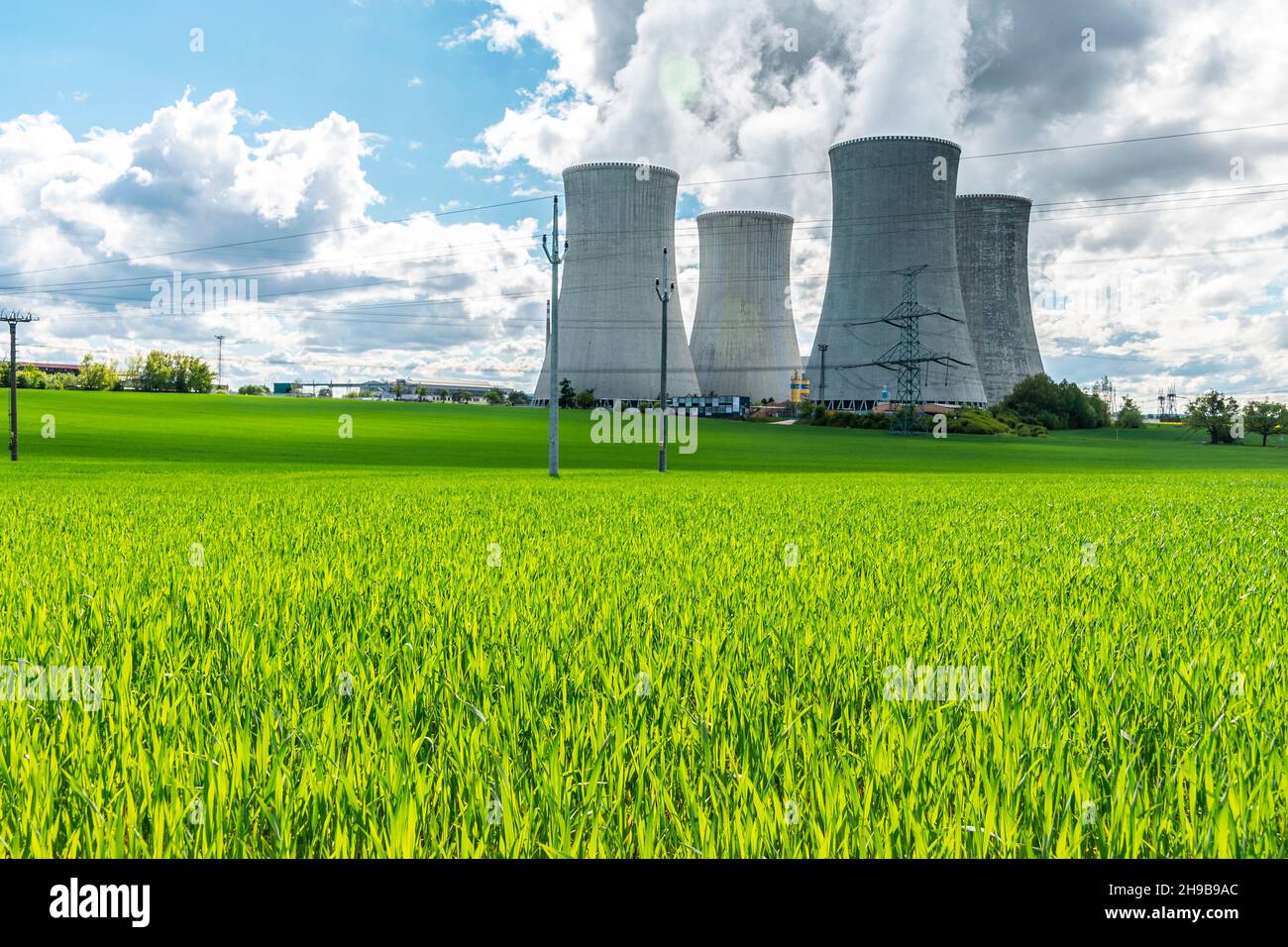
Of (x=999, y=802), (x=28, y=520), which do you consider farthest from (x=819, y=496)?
(x=999, y=802)

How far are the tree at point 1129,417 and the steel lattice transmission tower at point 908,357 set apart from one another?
31.1 metres

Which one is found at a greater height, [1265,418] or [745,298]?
[745,298]

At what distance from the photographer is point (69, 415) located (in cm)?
5366

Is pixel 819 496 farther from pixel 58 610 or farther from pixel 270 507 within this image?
pixel 58 610

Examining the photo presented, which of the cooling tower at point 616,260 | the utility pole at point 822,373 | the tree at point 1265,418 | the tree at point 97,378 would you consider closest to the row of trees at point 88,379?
the tree at point 97,378

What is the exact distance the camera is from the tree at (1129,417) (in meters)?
79.4

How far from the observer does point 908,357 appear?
55375 mm

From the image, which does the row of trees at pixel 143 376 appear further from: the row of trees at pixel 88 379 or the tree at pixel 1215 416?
the tree at pixel 1215 416

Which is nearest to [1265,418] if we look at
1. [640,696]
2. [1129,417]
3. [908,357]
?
[1129,417]

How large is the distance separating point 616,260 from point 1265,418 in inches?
2120

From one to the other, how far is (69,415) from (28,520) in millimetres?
54388

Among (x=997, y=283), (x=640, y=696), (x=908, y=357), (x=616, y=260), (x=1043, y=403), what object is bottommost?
(x=640, y=696)

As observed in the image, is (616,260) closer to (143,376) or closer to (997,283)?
(997,283)

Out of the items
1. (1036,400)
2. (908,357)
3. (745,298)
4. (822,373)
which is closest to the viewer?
(908,357)
